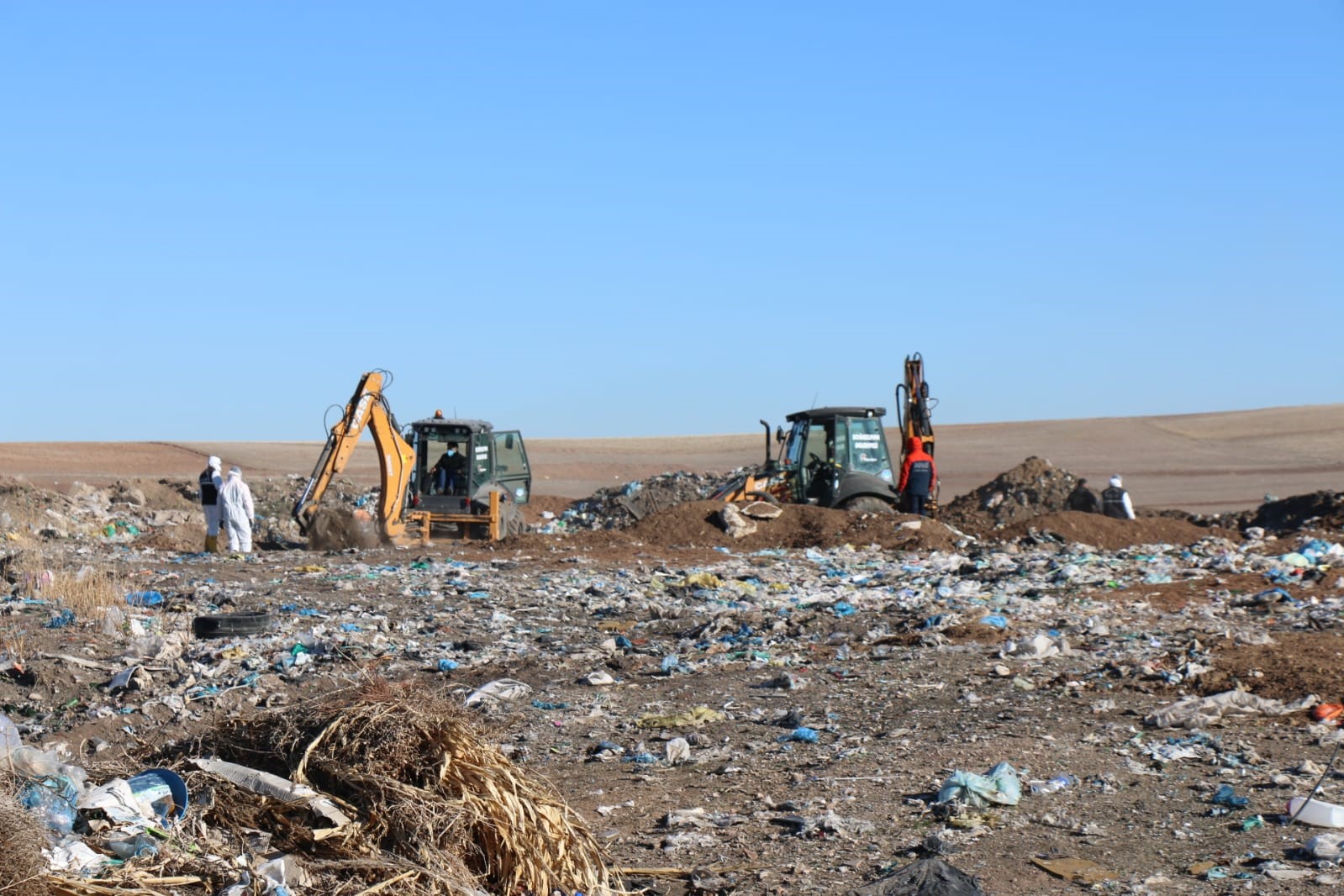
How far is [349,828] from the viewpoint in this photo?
4281mm

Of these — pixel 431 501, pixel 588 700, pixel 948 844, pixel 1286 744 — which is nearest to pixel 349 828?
pixel 948 844

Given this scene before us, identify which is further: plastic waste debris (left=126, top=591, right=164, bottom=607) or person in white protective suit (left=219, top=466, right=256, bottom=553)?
person in white protective suit (left=219, top=466, right=256, bottom=553)

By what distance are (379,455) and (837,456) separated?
630 centimetres

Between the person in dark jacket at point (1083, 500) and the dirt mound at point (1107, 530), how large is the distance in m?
3.80

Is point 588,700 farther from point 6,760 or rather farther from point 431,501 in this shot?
point 431,501

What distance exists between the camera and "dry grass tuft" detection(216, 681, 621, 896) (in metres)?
4.26

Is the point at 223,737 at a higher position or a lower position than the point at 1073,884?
higher

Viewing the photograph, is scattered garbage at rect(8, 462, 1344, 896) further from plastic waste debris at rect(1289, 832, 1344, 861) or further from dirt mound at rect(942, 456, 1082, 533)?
dirt mound at rect(942, 456, 1082, 533)

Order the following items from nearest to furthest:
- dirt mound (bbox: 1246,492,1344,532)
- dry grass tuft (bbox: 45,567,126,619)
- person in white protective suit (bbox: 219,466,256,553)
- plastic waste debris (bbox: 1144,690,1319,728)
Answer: plastic waste debris (bbox: 1144,690,1319,728)
dry grass tuft (bbox: 45,567,126,619)
person in white protective suit (bbox: 219,466,256,553)
dirt mound (bbox: 1246,492,1344,532)

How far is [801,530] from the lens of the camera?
1681 centimetres

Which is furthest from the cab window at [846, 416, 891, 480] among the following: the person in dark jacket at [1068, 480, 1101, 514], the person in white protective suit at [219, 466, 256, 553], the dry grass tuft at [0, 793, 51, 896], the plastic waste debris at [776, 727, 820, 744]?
the dry grass tuft at [0, 793, 51, 896]

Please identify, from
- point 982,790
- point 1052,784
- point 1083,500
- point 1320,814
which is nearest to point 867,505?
point 1083,500

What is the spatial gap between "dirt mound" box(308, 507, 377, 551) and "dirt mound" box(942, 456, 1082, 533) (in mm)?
9179

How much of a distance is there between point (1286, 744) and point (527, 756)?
3.81 m
